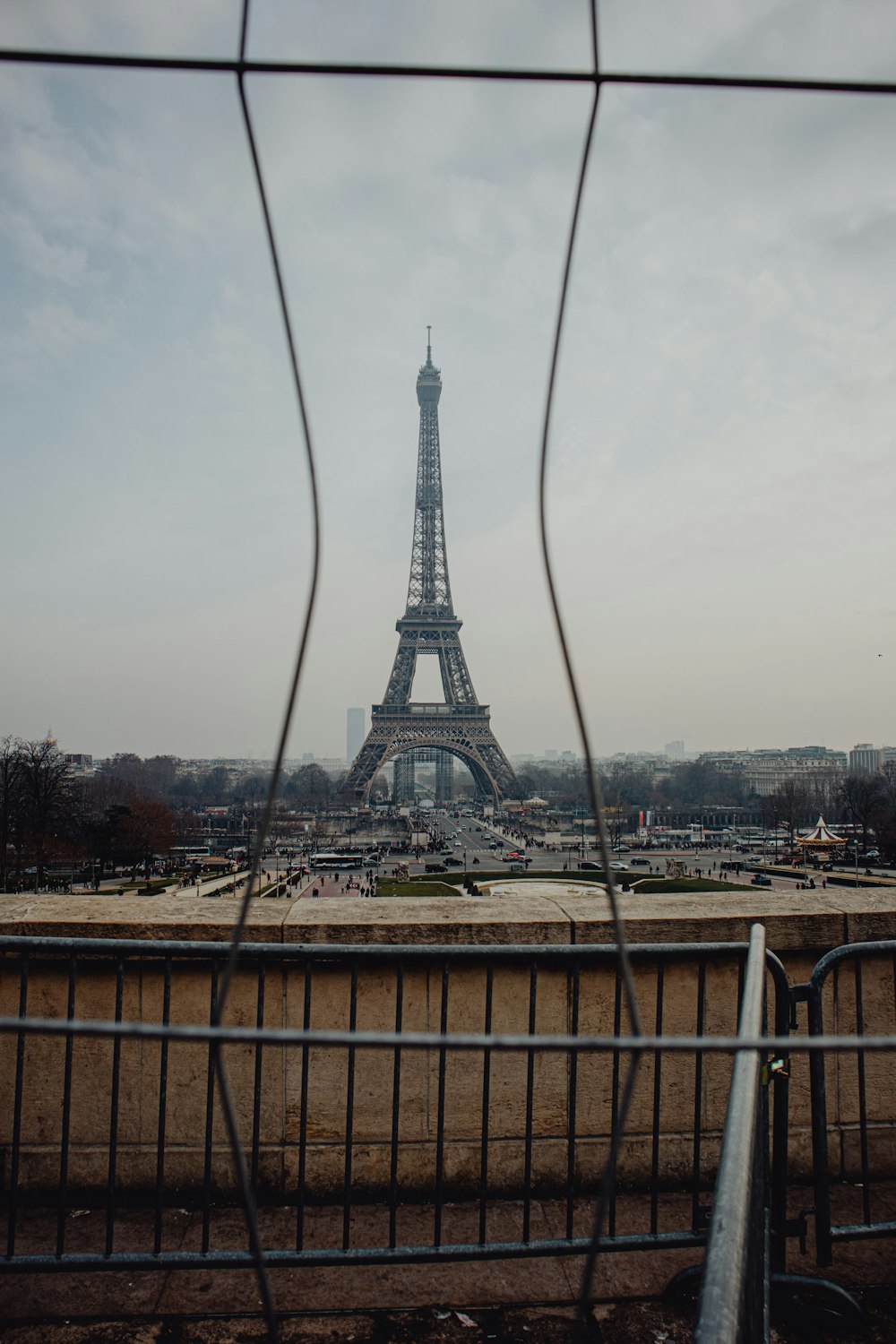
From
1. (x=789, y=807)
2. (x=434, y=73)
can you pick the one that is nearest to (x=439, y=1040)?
(x=434, y=73)

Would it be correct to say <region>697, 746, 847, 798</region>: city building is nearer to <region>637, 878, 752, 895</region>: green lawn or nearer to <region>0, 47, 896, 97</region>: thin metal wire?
<region>637, 878, 752, 895</region>: green lawn

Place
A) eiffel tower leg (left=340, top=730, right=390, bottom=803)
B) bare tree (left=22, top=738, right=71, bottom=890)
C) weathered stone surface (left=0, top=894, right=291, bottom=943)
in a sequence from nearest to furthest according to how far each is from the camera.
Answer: weathered stone surface (left=0, top=894, right=291, bottom=943), bare tree (left=22, top=738, right=71, bottom=890), eiffel tower leg (left=340, top=730, right=390, bottom=803)

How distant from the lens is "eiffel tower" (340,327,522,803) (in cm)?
6812

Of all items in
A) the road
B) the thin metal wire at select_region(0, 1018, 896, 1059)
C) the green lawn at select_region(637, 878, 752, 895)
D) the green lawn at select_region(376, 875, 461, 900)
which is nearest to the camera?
the thin metal wire at select_region(0, 1018, 896, 1059)

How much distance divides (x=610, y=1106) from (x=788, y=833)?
224 feet

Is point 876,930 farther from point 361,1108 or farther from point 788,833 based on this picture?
point 788,833

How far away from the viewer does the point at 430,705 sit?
2778 inches

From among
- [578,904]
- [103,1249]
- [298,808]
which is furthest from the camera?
[298,808]

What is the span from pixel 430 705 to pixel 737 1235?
6933 centimetres

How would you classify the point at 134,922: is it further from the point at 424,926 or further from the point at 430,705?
the point at 430,705

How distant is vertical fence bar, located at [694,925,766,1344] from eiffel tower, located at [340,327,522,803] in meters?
63.0

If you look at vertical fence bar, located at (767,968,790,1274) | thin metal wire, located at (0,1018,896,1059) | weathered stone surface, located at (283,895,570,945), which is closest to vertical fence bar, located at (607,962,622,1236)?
weathered stone surface, located at (283,895,570,945)

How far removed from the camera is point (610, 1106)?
3588mm

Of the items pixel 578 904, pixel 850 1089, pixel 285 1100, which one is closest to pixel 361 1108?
pixel 285 1100
